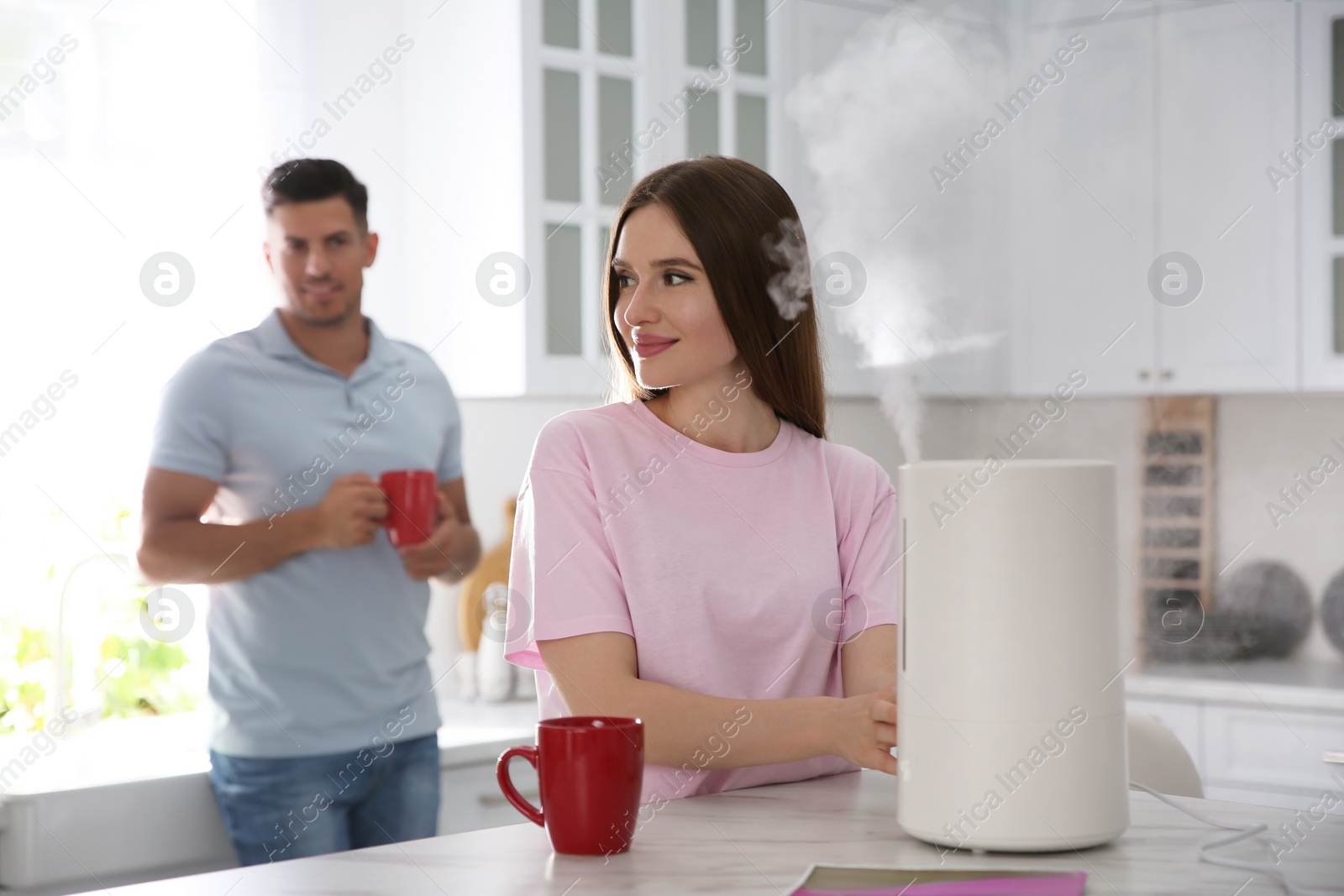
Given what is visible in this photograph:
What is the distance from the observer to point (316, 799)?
2.03 metres

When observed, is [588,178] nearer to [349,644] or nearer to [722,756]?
[349,644]

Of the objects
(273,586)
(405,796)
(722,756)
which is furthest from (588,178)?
(722,756)

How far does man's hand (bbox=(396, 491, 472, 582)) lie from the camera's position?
218 cm

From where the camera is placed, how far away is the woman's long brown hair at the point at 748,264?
1.28m

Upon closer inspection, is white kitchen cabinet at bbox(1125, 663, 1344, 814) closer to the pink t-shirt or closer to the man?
the man

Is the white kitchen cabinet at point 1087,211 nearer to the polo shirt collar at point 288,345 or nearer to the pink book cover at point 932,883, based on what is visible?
the polo shirt collar at point 288,345

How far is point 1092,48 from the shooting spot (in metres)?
3.33

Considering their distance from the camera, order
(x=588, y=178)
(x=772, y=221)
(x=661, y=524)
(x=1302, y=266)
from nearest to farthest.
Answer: (x=661, y=524) < (x=772, y=221) < (x=588, y=178) < (x=1302, y=266)

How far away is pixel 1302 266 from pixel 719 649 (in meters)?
2.42

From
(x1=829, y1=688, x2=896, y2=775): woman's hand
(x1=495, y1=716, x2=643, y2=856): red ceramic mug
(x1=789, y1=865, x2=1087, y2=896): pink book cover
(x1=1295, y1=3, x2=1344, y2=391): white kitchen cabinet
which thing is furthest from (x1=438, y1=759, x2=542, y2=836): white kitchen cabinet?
(x1=1295, y1=3, x2=1344, y2=391): white kitchen cabinet

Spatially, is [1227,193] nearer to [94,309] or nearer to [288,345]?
[288,345]

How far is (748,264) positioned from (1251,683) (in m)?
2.21

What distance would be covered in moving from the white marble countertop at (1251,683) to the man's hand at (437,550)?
5.70 feet

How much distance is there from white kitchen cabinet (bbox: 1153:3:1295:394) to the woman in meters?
2.11
